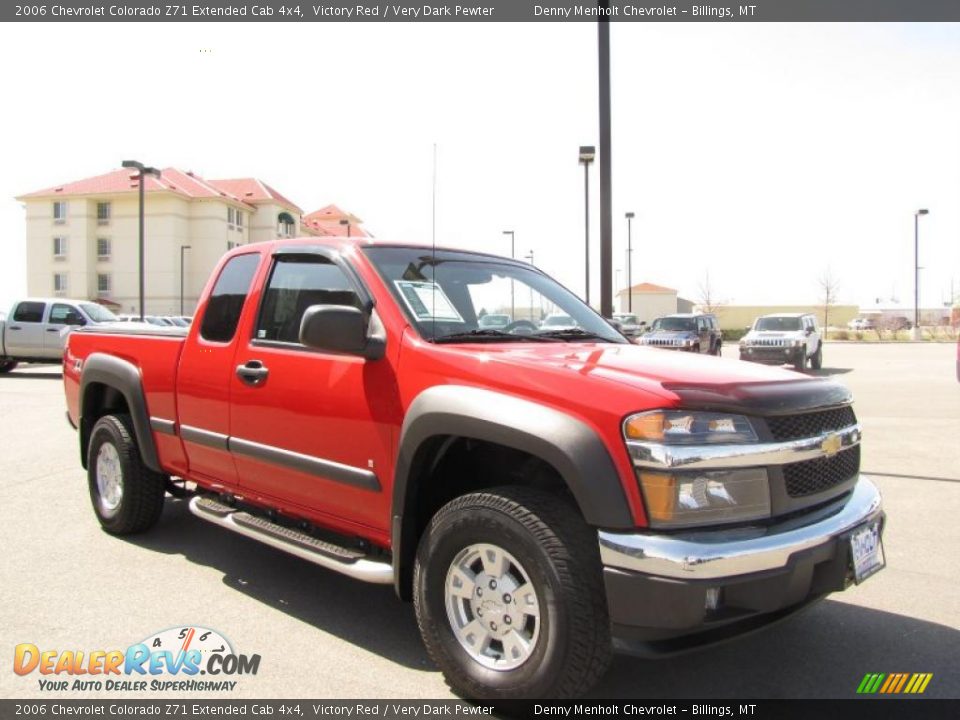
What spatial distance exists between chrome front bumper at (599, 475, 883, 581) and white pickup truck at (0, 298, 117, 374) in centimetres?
2050

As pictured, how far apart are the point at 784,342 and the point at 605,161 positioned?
14404 millimetres

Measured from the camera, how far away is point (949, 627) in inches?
144

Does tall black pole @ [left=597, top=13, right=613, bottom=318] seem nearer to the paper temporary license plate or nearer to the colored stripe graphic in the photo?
the paper temporary license plate

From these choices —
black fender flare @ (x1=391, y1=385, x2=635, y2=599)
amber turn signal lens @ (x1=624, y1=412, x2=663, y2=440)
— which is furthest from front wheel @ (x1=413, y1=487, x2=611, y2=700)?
amber turn signal lens @ (x1=624, y1=412, x2=663, y2=440)

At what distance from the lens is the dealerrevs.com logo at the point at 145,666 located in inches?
124

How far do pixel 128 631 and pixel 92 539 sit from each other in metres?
1.82

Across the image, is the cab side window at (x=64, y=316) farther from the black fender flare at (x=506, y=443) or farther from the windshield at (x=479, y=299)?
the black fender flare at (x=506, y=443)

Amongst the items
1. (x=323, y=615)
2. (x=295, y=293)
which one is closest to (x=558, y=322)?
(x=295, y=293)

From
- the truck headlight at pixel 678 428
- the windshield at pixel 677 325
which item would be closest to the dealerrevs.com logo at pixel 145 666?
the truck headlight at pixel 678 428

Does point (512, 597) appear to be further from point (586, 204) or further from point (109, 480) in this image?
point (586, 204)

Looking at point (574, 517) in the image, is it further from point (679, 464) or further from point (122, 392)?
point (122, 392)

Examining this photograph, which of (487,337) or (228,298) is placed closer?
(487,337)

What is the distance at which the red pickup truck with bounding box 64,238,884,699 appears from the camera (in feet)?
8.32

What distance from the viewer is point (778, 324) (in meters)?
21.8
